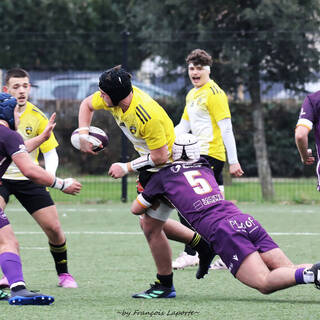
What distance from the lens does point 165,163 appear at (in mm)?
6387

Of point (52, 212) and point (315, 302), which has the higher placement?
point (52, 212)

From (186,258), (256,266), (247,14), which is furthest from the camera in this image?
(247,14)

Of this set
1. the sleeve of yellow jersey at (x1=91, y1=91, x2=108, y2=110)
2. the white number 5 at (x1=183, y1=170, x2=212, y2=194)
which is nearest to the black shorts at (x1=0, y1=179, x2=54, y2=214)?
the sleeve of yellow jersey at (x1=91, y1=91, x2=108, y2=110)

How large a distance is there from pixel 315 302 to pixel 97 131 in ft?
7.14

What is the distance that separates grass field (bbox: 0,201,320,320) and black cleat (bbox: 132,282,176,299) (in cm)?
10

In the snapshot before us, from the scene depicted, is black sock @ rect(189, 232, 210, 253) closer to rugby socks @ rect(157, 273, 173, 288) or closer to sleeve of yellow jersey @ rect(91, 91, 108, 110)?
rugby socks @ rect(157, 273, 173, 288)

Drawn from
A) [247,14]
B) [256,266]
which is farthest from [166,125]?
[247,14]

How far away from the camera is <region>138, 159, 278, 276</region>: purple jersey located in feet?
19.5

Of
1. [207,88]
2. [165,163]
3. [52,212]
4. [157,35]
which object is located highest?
[157,35]

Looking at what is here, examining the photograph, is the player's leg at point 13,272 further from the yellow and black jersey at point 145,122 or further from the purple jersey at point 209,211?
the yellow and black jersey at point 145,122

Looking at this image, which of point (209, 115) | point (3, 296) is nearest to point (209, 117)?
point (209, 115)

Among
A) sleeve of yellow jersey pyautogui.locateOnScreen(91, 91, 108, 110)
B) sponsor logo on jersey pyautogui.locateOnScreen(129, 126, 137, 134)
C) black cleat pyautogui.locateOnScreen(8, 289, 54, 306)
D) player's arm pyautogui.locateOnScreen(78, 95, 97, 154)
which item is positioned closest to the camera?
black cleat pyautogui.locateOnScreen(8, 289, 54, 306)

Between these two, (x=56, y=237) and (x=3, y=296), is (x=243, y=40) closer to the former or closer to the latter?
(x=56, y=237)

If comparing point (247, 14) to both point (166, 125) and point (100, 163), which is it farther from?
point (166, 125)
